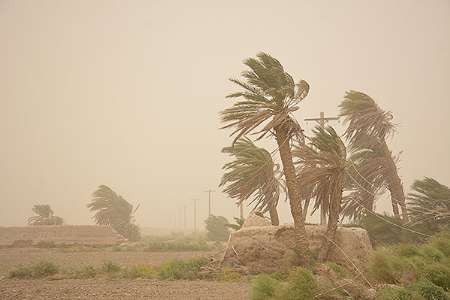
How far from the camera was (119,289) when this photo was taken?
1122 centimetres

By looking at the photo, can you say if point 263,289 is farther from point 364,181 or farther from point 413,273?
point 364,181

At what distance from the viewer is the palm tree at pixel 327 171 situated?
13617 mm

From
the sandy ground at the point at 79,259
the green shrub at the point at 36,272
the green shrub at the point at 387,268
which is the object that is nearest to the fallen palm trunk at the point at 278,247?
the green shrub at the point at 387,268

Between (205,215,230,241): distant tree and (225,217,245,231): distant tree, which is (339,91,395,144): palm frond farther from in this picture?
(205,215,230,241): distant tree

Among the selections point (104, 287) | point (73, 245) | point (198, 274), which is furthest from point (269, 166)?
point (73, 245)

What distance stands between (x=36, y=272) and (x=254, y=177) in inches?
443

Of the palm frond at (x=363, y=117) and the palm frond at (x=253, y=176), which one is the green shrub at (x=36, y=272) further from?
the palm frond at (x=363, y=117)

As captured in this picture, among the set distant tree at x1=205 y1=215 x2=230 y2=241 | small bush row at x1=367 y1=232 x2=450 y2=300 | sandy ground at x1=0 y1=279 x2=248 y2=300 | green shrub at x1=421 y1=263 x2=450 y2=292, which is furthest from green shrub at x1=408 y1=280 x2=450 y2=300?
distant tree at x1=205 y1=215 x2=230 y2=241

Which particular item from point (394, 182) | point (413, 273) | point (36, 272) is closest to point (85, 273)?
point (36, 272)

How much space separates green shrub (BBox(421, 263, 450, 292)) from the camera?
6.99 meters

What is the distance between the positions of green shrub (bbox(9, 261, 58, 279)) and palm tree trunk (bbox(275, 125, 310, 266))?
10104mm

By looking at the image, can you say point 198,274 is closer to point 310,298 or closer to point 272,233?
point 272,233

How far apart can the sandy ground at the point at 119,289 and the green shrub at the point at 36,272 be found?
3.37 feet

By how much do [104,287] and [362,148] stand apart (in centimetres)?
1670
